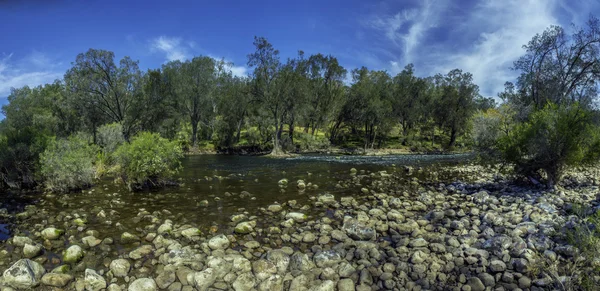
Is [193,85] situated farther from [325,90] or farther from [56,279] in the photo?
[56,279]

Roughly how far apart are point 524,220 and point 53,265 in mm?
14942

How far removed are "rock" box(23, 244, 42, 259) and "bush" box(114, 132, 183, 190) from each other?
8489mm

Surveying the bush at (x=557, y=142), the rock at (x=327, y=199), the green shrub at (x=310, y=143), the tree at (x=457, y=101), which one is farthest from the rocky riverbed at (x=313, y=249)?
the tree at (x=457, y=101)

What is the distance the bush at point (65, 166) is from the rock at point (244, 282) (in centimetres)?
1534

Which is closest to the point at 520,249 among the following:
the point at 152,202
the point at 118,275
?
the point at 118,275

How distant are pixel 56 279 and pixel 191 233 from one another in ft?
12.0

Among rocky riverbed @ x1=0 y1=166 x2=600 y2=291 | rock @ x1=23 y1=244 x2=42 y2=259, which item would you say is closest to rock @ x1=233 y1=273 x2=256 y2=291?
rocky riverbed @ x1=0 y1=166 x2=600 y2=291

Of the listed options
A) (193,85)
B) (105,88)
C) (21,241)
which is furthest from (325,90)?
(21,241)

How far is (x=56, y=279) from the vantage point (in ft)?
22.5

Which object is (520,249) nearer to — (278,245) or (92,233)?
(278,245)

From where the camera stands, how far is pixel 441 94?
7381cm

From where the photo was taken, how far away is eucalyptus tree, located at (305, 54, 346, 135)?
65562 millimetres

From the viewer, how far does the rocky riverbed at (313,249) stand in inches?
267

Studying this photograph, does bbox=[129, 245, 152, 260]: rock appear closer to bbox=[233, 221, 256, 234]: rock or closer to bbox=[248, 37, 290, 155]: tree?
bbox=[233, 221, 256, 234]: rock
